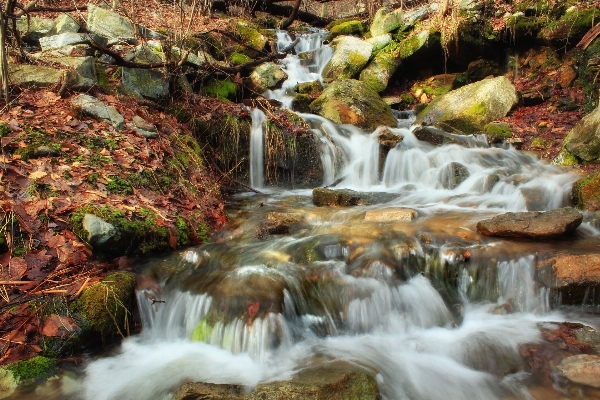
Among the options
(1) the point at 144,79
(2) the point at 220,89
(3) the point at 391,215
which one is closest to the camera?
(3) the point at 391,215

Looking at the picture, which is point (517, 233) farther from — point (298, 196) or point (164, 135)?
point (164, 135)

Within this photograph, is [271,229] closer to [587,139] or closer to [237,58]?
[587,139]

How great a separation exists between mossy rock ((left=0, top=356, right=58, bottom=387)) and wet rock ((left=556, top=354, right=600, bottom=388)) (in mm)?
3875

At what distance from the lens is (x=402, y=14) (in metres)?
13.2

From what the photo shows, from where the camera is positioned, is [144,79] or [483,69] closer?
[144,79]

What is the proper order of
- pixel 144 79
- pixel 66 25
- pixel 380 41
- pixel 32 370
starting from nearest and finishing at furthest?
pixel 32 370
pixel 144 79
pixel 66 25
pixel 380 41

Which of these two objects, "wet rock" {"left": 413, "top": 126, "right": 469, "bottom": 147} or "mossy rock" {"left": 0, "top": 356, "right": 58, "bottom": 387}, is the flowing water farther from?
"wet rock" {"left": 413, "top": 126, "right": 469, "bottom": 147}

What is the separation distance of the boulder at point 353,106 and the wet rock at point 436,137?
3.35ft

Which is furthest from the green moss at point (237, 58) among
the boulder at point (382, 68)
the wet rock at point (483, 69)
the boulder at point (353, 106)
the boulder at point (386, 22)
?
the wet rock at point (483, 69)

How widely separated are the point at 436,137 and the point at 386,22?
6.16 meters

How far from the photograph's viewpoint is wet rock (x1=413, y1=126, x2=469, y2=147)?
28.7 ft

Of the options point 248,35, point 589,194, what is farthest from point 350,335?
point 248,35

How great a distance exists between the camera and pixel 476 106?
31.7 ft

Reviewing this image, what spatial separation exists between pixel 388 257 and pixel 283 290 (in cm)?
128
